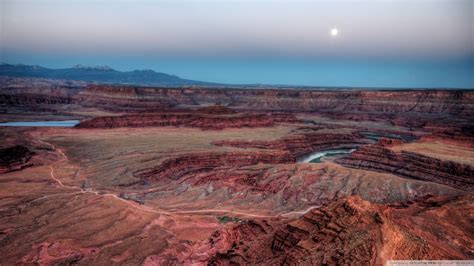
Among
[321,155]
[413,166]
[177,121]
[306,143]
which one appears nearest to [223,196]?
[413,166]

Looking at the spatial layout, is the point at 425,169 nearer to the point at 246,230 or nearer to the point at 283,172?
the point at 283,172

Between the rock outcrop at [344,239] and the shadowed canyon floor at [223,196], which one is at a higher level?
the rock outcrop at [344,239]

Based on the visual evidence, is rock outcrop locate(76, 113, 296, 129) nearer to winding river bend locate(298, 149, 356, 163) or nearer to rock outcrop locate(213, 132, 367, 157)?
rock outcrop locate(213, 132, 367, 157)

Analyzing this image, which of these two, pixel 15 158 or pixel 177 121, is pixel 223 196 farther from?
pixel 177 121

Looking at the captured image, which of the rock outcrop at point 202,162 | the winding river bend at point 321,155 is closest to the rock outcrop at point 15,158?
the rock outcrop at point 202,162

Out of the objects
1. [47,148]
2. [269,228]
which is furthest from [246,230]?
[47,148]

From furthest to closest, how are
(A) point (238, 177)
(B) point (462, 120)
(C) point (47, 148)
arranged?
(B) point (462, 120) → (C) point (47, 148) → (A) point (238, 177)

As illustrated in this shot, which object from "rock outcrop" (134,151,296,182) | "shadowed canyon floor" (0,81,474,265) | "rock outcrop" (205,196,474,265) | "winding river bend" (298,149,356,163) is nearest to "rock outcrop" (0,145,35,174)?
"shadowed canyon floor" (0,81,474,265)

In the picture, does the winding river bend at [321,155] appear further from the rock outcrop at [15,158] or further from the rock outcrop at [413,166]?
the rock outcrop at [15,158]
